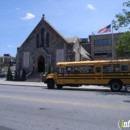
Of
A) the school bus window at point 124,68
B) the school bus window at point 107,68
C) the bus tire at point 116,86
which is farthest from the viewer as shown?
the school bus window at point 107,68

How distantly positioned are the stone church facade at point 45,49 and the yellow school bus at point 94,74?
17090mm

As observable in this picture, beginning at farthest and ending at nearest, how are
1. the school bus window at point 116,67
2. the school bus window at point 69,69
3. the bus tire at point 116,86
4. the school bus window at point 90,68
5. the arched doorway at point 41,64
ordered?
the arched doorway at point 41,64 < the school bus window at point 69,69 < the school bus window at point 90,68 < the school bus window at point 116,67 < the bus tire at point 116,86

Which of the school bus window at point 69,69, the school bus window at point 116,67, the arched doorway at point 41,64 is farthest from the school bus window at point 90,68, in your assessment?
the arched doorway at point 41,64

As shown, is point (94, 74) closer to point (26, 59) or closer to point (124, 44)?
point (124, 44)

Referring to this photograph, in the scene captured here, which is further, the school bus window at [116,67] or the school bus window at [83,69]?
the school bus window at [83,69]

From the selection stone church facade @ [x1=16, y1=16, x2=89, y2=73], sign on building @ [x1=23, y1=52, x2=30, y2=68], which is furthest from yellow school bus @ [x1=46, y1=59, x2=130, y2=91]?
sign on building @ [x1=23, y1=52, x2=30, y2=68]

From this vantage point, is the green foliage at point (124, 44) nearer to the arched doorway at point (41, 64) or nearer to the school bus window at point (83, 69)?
the school bus window at point (83, 69)

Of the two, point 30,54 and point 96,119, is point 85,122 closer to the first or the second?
point 96,119

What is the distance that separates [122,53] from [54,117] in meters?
16.6

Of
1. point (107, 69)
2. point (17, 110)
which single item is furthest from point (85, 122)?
point (107, 69)

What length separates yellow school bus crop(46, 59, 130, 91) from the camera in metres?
19.0

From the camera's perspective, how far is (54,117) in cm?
800

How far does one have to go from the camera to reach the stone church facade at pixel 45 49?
39344 mm

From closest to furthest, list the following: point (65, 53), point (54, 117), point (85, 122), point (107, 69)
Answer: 1. point (85, 122)
2. point (54, 117)
3. point (107, 69)
4. point (65, 53)
